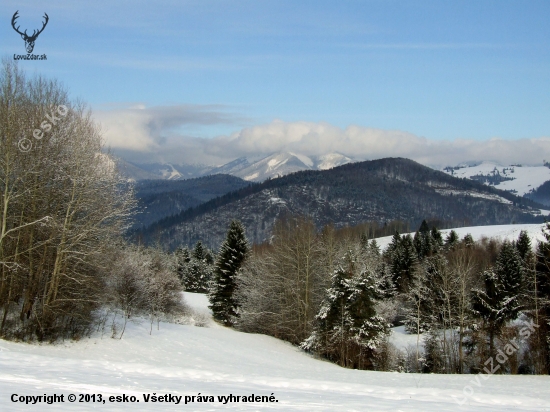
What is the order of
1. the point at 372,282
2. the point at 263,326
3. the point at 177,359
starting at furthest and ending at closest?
the point at 263,326
the point at 372,282
the point at 177,359

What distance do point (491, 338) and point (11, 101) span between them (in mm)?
34246

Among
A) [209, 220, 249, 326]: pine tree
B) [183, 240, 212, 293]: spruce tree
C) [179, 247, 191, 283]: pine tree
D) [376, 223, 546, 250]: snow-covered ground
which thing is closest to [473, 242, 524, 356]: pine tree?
[209, 220, 249, 326]: pine tree

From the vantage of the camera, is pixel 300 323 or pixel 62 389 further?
pixel 300 323

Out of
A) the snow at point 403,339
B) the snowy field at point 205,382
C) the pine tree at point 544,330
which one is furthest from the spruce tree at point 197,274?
the pine tree at point 544,330

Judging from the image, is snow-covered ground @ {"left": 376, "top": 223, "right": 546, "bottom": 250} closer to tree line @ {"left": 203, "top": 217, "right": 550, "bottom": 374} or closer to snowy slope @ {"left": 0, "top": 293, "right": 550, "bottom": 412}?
tree line @ {"left": 203, "top": 217, "right": 550, "bottom": 374}

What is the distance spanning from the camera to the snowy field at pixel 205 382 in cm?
1077

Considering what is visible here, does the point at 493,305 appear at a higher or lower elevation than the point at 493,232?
lower

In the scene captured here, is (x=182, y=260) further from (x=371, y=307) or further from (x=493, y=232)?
(x=493, y=232)

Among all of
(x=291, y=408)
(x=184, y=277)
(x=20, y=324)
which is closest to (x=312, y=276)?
(x=20, y=324)

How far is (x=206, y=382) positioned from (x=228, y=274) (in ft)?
101

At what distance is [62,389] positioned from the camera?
10.6m

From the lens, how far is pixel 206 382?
14.9m

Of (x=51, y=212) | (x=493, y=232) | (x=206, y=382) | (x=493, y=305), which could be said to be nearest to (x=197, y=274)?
(x=493, y=305)

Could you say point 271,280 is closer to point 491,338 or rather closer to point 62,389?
A: point 491,338
